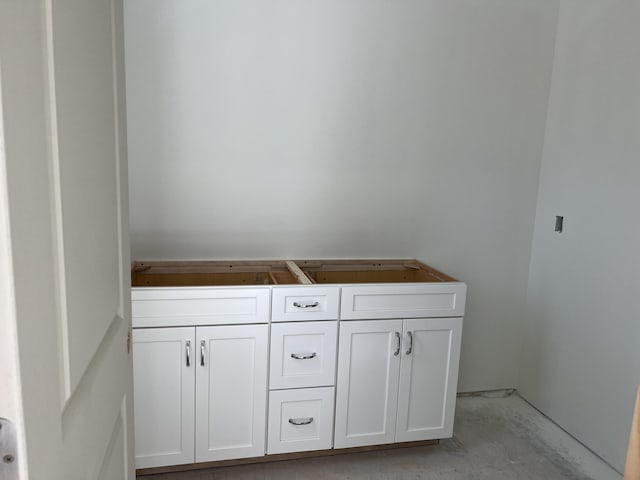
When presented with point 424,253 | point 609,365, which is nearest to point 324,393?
point 424,253

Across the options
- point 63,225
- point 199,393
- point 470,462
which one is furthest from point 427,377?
point 63,225

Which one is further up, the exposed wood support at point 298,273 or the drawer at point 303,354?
the exposed wood support at point 298,273

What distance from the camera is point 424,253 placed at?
2766 mm

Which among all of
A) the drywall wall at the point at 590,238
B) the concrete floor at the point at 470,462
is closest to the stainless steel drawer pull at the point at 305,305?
the concrete floor at the point at 470,462

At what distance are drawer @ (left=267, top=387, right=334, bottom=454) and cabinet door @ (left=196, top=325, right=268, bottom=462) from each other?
0.18 ft

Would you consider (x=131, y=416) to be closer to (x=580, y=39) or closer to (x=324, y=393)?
(x=324, y=393)

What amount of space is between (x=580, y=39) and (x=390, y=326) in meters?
1.88

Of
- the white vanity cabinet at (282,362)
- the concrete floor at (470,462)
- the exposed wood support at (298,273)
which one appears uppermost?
the exposed wood support at (298,273)

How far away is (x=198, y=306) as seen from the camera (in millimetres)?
1994

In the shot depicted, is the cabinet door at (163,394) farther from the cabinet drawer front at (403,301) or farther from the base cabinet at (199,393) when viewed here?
the cabinet drawer front at (403,301)

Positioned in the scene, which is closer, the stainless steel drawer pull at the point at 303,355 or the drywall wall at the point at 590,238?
the stainless steel drawer pull at the point at 303,355

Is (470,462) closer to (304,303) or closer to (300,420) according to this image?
(300,420)

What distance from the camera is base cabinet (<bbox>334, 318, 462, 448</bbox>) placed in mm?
2189

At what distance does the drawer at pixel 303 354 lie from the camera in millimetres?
2092
